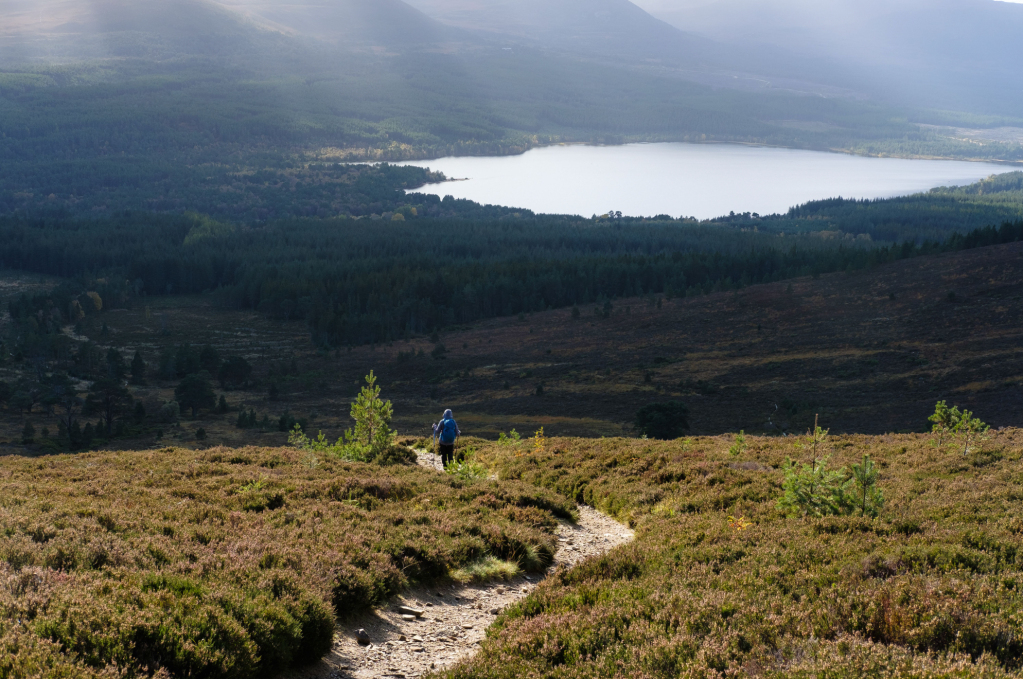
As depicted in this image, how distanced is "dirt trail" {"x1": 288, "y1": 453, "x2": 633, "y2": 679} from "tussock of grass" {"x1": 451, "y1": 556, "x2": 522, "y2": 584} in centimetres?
15

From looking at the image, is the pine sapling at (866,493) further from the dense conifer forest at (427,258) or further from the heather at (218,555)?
the dense conifer forest at (427,258)

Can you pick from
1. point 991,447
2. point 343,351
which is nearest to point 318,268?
point 343,351

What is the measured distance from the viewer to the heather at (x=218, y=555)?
8055mm

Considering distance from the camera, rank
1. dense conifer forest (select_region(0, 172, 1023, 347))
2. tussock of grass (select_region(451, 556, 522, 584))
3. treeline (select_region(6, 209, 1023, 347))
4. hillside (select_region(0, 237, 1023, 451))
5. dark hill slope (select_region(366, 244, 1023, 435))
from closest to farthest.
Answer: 1. tussock of grass (select_region(451, 556, 522, 584))
2. dark hill slope (select_region(366, 244, 1023, 435))
3. hillside (select_region(0, 237, 1023, 451))
4. treeline (select_region(6, 209, 1023, 347))
5. dense conifer forest (select_region(0, 172, 1023, 347))

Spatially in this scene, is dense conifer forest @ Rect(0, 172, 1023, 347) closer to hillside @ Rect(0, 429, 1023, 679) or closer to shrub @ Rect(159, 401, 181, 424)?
shrub @ Rect(159, 401, 181, 424)

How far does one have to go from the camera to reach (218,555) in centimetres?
1122

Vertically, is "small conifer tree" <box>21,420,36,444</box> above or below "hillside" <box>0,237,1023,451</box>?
below

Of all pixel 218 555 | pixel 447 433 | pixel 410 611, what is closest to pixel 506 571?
pixel 410 611

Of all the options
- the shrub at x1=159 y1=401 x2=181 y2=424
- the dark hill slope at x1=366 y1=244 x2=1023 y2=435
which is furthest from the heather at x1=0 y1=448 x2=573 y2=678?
the shrub at x1=159 y1=401 x2=181 y2=424

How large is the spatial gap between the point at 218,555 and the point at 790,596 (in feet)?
26.6

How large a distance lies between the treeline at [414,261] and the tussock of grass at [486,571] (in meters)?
98.5

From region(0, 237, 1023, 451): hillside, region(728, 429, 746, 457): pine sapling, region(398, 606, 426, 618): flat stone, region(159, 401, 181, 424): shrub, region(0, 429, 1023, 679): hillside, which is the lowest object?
region(159, 401, 181, 424): shrub

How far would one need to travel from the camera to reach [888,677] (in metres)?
7.49

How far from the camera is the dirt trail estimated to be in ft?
31.9
